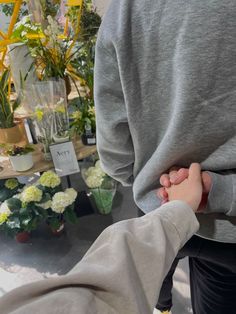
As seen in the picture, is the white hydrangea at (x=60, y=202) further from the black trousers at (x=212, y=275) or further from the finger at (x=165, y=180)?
the finger at (x=165, y=180)

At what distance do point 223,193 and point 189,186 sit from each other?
79 millimetres

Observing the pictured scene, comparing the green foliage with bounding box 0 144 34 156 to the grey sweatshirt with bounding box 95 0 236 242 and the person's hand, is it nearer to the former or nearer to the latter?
the grey sweatshirt with bounding box 95 0 236 242

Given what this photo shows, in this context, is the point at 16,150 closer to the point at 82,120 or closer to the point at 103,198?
the point at 82,120

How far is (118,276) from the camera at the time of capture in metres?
0.34

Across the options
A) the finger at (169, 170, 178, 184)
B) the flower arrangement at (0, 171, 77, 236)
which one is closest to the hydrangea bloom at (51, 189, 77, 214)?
the flower arrangement at (0, 171, 77, 236)

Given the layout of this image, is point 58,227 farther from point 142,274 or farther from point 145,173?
point 142,274

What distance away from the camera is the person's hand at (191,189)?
1.93 feet

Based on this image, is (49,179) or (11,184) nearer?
(49,179)

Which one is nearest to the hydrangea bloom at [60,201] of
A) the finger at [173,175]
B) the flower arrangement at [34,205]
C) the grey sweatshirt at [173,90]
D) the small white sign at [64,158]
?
the flower arrangement at [34,205]

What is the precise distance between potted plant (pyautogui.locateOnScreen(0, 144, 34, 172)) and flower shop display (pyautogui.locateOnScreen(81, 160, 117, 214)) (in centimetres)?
39

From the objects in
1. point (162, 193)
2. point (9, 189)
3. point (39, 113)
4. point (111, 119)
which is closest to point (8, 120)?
point (39, 113)

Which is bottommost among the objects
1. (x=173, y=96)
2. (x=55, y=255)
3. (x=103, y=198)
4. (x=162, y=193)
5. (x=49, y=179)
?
(x=55, y=255)

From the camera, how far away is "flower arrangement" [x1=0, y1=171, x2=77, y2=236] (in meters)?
1.47

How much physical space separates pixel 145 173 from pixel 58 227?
3.42ft
